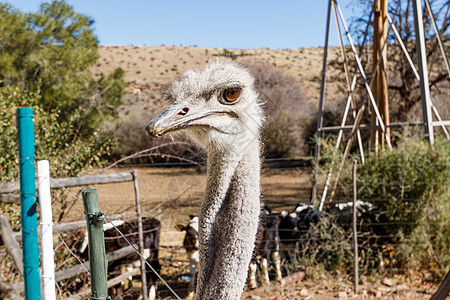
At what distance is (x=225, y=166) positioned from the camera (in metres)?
1.47

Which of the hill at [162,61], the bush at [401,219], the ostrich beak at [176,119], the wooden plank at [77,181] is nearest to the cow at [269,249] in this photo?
the bush at [401,219]

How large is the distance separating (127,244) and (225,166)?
13.6 feet

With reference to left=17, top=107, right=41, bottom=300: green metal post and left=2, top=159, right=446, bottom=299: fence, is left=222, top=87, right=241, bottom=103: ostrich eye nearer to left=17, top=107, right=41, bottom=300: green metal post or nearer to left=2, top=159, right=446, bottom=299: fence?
left=17, top=107, right=41, bottom=300: green metal post

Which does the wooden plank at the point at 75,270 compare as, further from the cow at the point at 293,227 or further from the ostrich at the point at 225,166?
the cow at the point at 293,227

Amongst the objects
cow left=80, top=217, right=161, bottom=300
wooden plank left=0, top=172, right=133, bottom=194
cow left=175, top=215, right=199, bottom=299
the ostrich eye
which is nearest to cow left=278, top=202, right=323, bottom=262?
cow left=175, top=215, right=199, bottom=299

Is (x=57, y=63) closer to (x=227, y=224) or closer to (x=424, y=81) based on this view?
(x=424, y=81)

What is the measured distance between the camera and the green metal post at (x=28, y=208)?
207 cm

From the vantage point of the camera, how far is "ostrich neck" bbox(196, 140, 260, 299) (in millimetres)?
1417

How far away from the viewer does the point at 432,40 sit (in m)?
13.8

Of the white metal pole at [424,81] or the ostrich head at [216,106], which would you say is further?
the white metal pole at [424,81]

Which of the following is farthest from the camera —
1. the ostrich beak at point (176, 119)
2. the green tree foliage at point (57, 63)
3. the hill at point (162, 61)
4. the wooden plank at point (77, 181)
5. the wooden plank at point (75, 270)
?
the hill at point (162, 61)

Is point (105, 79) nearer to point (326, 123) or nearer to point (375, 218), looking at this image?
point (326, 123)

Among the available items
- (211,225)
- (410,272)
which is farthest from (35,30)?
(211,225)

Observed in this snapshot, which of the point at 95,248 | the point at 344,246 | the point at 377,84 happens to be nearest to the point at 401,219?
the point at 344,246
